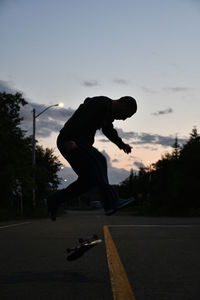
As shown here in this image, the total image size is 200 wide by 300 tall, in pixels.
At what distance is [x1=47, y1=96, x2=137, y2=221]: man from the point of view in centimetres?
520

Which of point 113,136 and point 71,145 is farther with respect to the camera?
point 113,136

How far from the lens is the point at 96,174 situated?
5402mm

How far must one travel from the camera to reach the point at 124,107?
204 inches

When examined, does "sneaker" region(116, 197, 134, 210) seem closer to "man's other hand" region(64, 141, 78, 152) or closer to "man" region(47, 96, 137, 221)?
"man" region(47, 96, 137, 221)

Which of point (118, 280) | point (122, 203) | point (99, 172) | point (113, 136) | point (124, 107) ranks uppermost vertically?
point (124, 107)

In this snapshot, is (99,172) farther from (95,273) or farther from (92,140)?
(95,273)

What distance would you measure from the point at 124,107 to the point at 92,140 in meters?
0.50

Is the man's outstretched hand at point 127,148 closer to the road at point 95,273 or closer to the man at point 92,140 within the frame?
the man at point 92,140

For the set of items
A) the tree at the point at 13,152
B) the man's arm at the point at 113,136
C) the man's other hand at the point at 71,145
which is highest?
the tree at the point at 13,152

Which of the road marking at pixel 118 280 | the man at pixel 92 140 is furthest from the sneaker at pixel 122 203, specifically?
the road marking at pixel 118 280

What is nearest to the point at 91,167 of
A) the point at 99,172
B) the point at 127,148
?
the point at 99,172

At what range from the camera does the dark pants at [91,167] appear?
17.5 ft

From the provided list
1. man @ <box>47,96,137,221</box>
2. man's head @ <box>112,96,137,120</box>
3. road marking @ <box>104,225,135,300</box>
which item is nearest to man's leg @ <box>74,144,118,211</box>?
man @ <box>47,96,137,221</box>

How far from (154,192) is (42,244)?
83.1 meters
